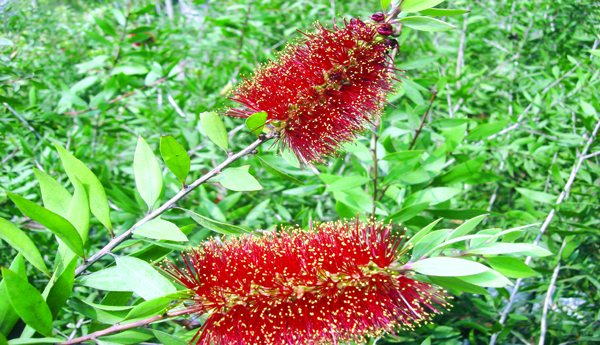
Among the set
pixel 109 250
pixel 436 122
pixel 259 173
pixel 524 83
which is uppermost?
pixel 109 250

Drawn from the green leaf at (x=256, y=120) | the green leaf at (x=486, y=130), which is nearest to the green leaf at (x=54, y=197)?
the green leaf at (x=256, y=120)

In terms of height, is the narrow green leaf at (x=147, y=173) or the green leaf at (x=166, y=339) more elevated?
the narrow green leaf at (x=147, y=173)

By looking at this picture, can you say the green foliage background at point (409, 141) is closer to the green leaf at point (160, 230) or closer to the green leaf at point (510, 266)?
the green leaf at point (160, 230)

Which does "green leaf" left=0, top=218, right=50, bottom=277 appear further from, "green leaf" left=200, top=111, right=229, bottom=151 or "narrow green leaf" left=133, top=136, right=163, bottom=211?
"green leaf" left=200, top=111, right=229, bottom=151

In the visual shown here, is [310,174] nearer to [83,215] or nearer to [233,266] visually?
[233,266]

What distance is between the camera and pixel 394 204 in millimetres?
1650

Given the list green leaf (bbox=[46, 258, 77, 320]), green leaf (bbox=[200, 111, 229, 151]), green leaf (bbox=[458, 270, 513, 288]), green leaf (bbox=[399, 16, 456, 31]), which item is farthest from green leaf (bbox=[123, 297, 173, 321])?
green leaf (bbox=[399, 16, 456, 31])

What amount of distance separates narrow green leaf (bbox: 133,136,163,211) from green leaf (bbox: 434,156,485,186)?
3.26ft

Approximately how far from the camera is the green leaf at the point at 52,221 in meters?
0.69

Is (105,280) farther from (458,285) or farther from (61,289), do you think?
(458,285)

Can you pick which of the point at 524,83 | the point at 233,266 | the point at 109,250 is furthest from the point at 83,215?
the point at 524,83

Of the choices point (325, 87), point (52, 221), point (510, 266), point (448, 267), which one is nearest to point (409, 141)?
point (325, 87)

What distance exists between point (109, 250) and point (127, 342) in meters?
0.20

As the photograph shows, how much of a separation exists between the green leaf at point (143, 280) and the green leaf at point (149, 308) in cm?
2
